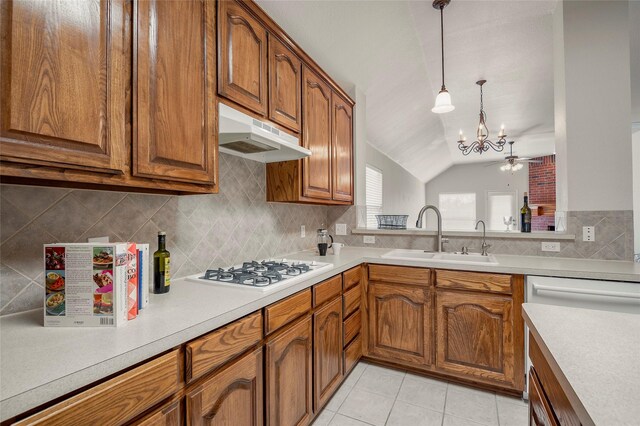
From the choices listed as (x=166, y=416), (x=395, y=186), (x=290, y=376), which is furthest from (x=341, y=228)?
(x=395, y=186)

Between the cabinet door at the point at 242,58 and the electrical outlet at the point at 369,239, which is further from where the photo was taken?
the electrical outlet at the point at 369,239

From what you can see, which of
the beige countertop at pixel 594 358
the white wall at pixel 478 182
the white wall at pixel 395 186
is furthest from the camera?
the white wall at pixel 478 182

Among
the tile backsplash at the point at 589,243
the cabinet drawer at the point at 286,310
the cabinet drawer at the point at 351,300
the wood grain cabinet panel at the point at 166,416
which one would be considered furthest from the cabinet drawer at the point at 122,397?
the tile backsplash at the point at 589,243

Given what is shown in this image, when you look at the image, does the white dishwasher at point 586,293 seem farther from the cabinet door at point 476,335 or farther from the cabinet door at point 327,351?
the cabinet door at point 327,351

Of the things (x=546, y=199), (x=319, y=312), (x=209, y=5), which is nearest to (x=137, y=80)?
(x=209, y=5)

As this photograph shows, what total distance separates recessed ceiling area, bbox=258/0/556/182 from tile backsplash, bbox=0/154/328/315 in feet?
3.66

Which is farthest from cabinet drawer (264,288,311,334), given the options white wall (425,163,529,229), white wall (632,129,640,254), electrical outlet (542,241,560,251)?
white wall (425,163,529,229)

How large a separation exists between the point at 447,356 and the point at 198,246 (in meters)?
1.78

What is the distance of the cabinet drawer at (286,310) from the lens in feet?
4.05

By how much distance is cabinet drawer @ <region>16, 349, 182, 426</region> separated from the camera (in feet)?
2.01

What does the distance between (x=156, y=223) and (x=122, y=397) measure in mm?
874

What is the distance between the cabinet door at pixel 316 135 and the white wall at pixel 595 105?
5.59 feet

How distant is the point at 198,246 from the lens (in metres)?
1.64

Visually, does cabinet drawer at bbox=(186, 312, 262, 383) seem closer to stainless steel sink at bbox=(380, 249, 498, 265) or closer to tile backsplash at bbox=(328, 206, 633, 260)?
stainless steel sink at bbox=(380, 249, 498, 265)
